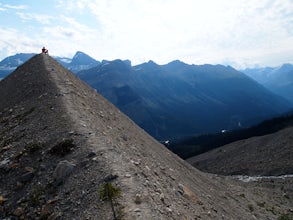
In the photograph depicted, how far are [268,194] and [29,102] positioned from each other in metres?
28.7

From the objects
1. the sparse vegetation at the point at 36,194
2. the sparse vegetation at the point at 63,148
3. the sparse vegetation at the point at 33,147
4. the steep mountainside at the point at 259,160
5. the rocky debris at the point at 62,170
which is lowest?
the steep mountainside at the point at 259,160

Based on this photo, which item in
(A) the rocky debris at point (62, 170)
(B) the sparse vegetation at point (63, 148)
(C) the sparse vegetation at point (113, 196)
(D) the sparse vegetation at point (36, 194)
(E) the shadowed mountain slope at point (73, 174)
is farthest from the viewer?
(B) the sparse vegetation at point (63, 148)

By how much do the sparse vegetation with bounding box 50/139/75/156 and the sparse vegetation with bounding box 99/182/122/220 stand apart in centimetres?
571

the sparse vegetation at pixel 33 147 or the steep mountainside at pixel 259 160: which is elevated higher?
the sparse vegetation at pixel 33 147

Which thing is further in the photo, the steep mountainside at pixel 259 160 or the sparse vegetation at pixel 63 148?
the steep mountainside at pixel 259 160

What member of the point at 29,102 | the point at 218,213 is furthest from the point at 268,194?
the point at 29,102

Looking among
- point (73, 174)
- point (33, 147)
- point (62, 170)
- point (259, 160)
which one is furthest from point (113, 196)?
point (259, 160)

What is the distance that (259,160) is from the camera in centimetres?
7362

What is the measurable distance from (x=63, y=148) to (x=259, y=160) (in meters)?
61.8

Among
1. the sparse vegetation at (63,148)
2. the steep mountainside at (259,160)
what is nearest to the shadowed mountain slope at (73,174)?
the sparse vegetation at (63,148)

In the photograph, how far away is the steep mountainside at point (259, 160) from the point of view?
65294 mm

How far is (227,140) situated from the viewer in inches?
6855

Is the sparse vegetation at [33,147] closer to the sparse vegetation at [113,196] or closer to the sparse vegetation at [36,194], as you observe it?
the sparse vegetation at [36,194]

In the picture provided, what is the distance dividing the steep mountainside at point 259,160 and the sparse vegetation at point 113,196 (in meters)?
Answer: 53.7
